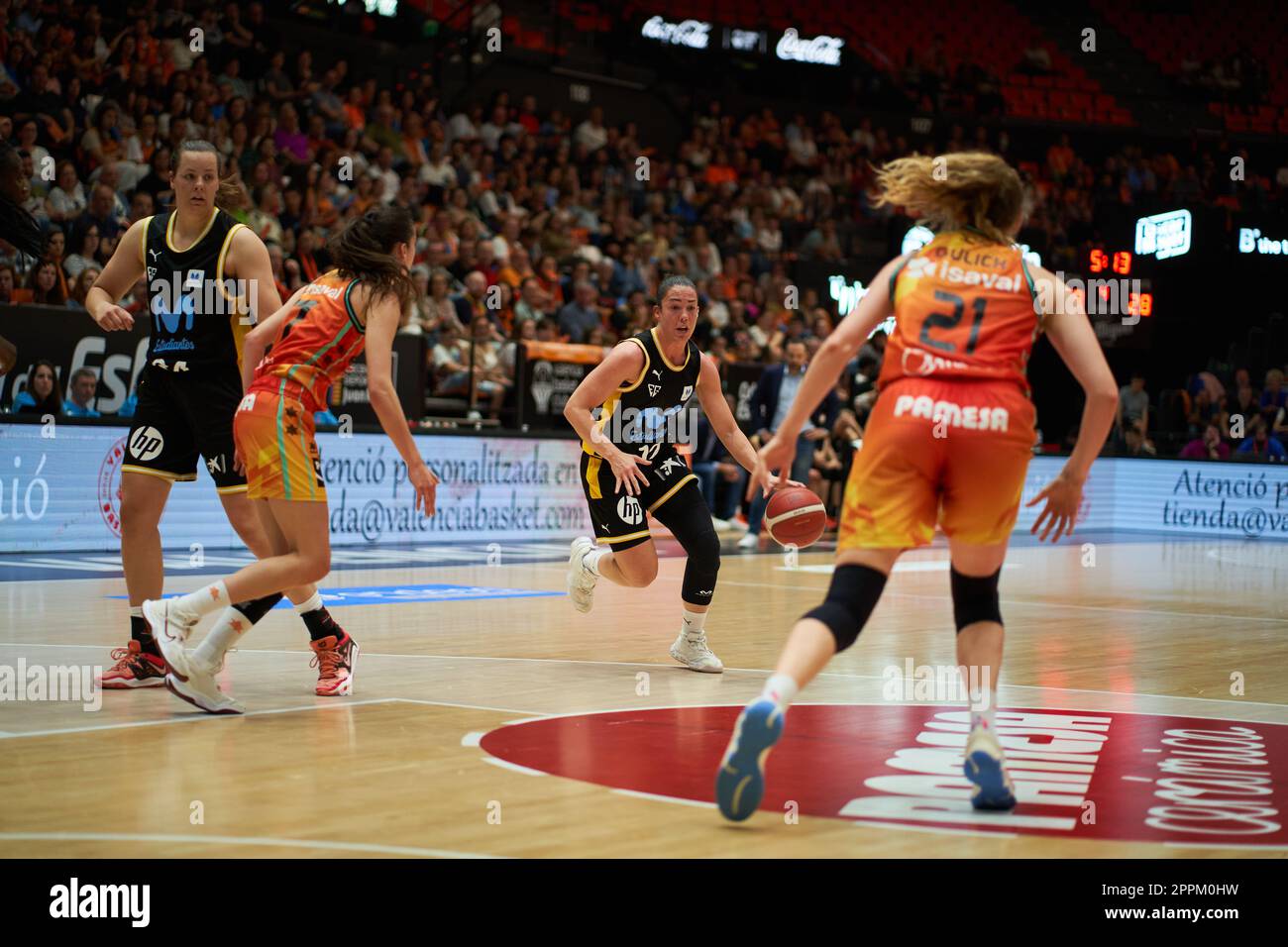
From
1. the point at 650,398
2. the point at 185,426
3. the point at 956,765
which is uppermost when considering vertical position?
the point at 650,398

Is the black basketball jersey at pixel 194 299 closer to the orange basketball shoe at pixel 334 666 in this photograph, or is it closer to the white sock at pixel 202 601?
the white sock at pixel 202 601

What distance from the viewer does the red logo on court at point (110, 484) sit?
1191cm

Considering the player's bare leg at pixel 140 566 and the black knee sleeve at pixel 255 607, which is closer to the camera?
the black knee sleeve at pixel 255 607

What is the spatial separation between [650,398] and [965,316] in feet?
10.2

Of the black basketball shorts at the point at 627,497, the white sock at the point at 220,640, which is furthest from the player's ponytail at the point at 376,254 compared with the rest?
the black basketball shorts at the point at 627,497

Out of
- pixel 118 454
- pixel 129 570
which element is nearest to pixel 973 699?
pixel 129 570

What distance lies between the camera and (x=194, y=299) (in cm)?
589

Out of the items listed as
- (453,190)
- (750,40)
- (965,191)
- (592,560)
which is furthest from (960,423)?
(750,40)

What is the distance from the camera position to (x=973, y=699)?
4230mm

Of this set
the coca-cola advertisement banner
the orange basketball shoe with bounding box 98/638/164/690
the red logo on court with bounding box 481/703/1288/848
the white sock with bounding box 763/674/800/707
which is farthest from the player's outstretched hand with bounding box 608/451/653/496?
the coca-cola advertisement banner

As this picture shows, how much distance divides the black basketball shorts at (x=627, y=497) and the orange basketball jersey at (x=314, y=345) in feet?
5.97

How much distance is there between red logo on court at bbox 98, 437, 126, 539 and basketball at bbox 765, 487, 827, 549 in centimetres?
688

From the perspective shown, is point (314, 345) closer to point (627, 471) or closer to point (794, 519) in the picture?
point (627, 471)

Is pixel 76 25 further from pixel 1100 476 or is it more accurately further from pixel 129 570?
pixel 1100 476
